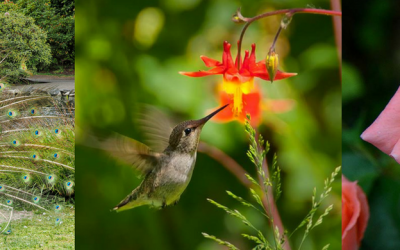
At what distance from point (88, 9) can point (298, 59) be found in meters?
0.90

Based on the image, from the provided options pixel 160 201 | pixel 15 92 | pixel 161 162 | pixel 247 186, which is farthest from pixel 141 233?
pixel 15 92

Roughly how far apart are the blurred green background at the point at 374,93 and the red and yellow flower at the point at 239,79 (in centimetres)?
27

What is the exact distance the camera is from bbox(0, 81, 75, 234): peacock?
13.6 feet

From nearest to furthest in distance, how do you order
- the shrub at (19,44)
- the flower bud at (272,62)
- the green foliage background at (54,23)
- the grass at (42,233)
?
the flower bud at (272,62), the grass at (42,233), the shrub at (19,44), the green foliage background at (54,23)

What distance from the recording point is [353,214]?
214 cm

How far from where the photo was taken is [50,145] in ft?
13.8

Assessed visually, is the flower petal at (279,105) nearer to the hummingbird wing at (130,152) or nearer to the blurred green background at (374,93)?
the blurred green background at (374,93)

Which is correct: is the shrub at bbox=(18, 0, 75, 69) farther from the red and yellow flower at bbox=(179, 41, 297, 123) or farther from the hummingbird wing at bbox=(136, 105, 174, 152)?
the red and yellow flower at bbox=(179, 41, 297, 123)

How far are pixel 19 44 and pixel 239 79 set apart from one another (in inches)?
122

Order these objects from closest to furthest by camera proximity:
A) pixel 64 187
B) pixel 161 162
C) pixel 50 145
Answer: pixel 161 162, pixel 50 145, pixel 64 187

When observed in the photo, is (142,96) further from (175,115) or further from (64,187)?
(64,187)

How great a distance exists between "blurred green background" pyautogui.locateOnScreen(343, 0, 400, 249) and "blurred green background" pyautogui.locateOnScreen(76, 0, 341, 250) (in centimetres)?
8

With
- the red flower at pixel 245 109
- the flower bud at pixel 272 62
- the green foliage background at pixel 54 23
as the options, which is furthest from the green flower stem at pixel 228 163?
the green foliage background at pixel 54 23

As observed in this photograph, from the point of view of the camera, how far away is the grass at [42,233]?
13.3 ft
